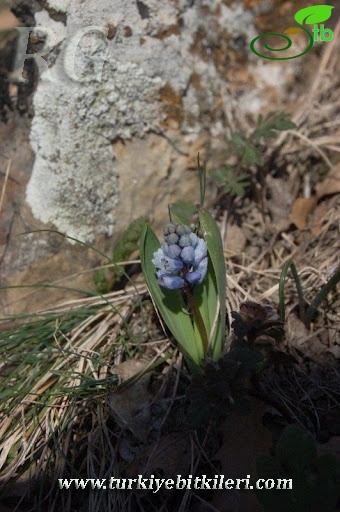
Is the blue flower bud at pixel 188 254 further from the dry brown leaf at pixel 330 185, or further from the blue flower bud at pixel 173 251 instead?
the dry brown leaf at pixel 330 185

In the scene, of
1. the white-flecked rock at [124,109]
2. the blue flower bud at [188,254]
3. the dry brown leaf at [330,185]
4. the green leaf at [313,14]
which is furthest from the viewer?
the green leaf at [313,14]

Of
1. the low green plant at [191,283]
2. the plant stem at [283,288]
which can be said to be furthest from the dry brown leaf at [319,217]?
the low green plant at [191,283]

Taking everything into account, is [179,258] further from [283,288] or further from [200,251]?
[283,288]

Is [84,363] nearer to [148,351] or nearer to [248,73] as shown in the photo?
[148,351]

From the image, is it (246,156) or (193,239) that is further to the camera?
(246,156)

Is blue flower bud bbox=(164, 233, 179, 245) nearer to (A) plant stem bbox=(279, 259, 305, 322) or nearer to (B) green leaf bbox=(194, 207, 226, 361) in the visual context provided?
(B) green leaf bbox=(194, 207, 226, 361)

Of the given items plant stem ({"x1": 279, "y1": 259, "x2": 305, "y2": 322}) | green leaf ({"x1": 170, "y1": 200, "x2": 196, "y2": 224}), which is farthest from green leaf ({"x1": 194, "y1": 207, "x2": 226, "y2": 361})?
green leaf ({"x1": 170, "y1": 200, "x2": 196, "y2": 224})

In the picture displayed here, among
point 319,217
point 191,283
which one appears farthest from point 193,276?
point 319,217
